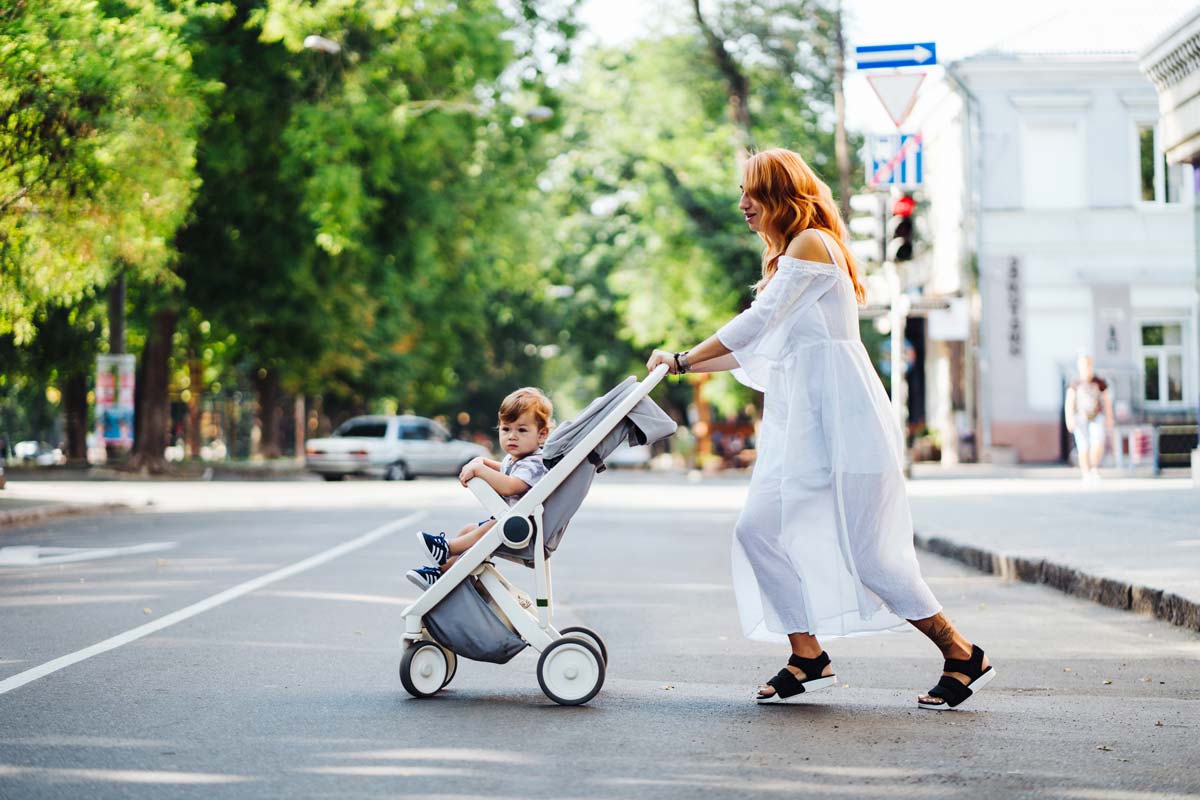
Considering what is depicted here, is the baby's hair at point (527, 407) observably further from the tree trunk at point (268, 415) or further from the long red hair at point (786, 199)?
the tree trunk at point (268, 415)

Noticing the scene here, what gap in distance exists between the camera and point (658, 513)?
20234 mm

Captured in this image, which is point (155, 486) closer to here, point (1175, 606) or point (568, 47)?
point (568, 47)

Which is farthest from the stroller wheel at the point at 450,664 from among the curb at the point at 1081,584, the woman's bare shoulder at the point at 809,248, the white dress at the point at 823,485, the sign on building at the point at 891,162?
the sign on building at the point at 891,162

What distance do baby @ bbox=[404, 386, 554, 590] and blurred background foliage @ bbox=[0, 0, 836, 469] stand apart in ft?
35.6

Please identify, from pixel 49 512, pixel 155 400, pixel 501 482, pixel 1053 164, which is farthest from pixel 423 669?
pixel 1053 164

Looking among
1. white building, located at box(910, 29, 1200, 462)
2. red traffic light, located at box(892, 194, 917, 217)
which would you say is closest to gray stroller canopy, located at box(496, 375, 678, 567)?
Answer: red traffic light, located at box(892, 194, 917, 217)

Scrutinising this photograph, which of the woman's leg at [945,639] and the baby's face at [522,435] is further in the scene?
the baby's face at [522,435]

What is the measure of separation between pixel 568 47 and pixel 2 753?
2785 cm

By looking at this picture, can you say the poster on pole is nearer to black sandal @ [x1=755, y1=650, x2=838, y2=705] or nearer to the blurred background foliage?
the blurred background foliage

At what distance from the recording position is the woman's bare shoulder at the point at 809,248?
5.88 metres

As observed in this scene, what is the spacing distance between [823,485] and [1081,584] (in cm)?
502

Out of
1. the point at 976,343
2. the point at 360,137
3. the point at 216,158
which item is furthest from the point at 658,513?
the point at 976,343

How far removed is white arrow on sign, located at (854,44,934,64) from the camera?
55.8 ft

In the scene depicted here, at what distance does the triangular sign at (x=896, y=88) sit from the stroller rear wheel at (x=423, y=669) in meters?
12.6
